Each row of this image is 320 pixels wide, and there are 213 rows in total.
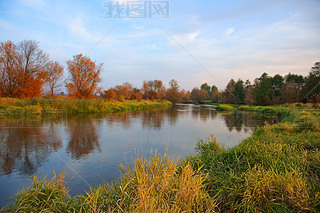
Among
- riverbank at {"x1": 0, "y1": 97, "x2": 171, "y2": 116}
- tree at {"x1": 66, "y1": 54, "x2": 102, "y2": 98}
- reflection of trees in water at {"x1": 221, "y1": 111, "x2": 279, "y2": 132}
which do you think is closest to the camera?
reflection of trees in water at {"x1": 221, "y1": 111, "x2": 279, "y2": 132}

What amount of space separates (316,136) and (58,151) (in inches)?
315

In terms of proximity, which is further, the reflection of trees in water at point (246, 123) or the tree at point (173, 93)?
the tree at point (173, 93)

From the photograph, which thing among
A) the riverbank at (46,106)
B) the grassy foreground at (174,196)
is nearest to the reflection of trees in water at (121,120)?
the riverbank at (46,106)

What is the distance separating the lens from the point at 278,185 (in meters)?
2.50

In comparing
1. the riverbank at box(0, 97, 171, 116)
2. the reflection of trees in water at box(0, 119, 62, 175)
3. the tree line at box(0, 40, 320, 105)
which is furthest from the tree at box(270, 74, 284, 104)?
the reflection of trees in water at box(0, 119, 62, 175)

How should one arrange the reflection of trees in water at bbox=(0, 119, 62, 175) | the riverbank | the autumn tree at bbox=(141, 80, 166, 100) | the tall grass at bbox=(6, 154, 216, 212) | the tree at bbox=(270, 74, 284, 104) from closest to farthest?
the tall grass at bbox=(6, 154, 216, 212) → the reflection of trees in water at bbox=(0, 119, 62, 175) → the riverbank → the tree at bbox=(270, 74, 284, 104) → the autumn tree at bbox=(141, 80, 166, 100)

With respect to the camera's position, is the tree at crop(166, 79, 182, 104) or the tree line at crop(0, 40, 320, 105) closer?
the tree line at crop(0, 40, 320, 105)

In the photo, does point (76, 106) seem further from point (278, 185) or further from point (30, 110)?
point (278, 185)

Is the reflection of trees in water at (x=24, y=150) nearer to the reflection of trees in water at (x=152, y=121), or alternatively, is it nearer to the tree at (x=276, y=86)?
the reflection of trees in water at (x=152, y=121)

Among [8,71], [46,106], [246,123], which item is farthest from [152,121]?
[8,71]

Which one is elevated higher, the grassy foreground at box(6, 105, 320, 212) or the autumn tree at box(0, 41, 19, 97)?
the autumn tree at box(0, 41, 19, 97)

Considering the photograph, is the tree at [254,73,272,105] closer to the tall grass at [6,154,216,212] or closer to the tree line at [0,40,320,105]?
the tree line at [0,40,320,105]

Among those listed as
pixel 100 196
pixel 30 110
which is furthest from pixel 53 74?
pixel 100 196

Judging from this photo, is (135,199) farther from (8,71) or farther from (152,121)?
(8,71)
